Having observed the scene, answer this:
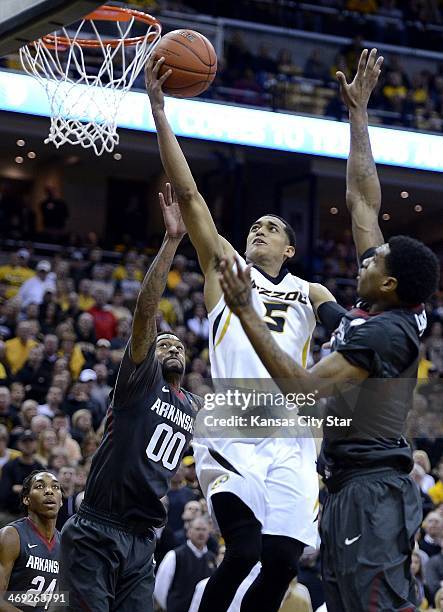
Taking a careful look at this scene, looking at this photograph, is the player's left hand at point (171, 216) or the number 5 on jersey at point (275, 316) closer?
the number 5 on jersey at point (275, 316)

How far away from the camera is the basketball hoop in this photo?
7.90 metres

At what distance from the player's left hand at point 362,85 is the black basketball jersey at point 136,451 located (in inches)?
63.5

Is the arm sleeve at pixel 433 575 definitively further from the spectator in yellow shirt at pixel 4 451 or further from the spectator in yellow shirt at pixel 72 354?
the spectator in yellow shirt at pixel 72 354

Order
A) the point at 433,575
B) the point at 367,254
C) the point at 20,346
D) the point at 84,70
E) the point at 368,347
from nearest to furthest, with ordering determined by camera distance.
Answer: the point at 368,347
the point at 367,254
the point at 84,70
the point at 433,575
the point at 20,346

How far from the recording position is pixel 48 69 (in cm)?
805

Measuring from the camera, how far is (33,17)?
17.9ft

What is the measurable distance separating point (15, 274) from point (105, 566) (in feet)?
33.0

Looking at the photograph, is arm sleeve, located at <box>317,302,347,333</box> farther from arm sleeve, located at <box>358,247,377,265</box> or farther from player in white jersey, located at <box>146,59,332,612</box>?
arm sleeve, located at <box>358,247,377,265</box>

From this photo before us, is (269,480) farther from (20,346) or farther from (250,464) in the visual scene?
(20,346)

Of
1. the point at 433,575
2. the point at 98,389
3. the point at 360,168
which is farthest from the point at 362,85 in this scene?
the point at 98,389

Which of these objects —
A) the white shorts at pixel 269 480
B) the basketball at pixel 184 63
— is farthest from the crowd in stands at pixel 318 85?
the white shorts at pixel 269 480

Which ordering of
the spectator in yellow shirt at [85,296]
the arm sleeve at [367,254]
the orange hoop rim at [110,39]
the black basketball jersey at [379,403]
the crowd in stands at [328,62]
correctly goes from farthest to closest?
the crowd in stands at [328,62]
the spectator in yellow shirt at [85,296]
the orange hoop rim at [110,39]
the arm sleeve at [367,254]
the black basketball jersey at [379,403]

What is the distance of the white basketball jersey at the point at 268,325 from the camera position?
551 cm

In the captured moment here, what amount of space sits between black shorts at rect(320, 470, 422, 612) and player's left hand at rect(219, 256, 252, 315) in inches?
37.7
